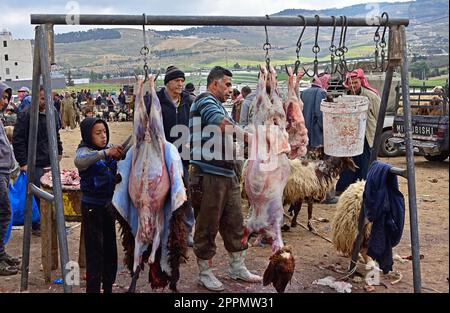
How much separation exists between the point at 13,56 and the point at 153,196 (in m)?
107

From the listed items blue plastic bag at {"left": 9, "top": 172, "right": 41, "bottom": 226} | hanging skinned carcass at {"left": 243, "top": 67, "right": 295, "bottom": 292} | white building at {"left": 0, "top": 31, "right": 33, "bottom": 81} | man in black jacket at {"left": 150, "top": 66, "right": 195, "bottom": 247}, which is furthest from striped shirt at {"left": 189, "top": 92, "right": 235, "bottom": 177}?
white building at {"left": 0, "top": 31, "right": 33, "bottom": 81}

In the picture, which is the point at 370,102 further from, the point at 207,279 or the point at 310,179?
the point at 207,279

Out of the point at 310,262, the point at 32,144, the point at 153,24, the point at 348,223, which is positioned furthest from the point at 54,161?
the point at 310,262

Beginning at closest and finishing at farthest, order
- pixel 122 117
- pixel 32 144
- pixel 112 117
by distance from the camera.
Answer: pixel 32 144
pixel 122 117
pixel 112 117

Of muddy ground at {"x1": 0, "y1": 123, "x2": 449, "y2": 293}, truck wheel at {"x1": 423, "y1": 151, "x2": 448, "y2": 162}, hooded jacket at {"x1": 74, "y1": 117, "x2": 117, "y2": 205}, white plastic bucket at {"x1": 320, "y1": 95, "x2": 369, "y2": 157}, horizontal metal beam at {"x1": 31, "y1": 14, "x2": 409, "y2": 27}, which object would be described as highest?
horizontal metal beam at {"x1": 31, "y1": 14, "x2": 409, "y2": 27}

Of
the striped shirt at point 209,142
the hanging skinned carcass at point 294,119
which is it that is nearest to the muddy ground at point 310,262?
the striped shirt at point 209,142

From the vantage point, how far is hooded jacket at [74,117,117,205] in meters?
4.38

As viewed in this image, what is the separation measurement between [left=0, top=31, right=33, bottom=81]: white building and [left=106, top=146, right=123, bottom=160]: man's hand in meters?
101

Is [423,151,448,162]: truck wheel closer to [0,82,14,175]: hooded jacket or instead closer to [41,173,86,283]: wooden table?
[41,173,86,283]: wooden table

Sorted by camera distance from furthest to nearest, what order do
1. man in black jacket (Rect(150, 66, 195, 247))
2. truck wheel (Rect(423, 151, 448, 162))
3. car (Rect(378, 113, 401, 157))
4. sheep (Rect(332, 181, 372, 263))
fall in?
car (Rect(378, 113, 401, 157))
truck wheel (Rect(423, 151, 448, 162))
man in black jacket (Rect(150, 66, 195, 247))
sheep (Rect(332, 181, 372, 263))

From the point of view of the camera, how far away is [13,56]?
99938mm

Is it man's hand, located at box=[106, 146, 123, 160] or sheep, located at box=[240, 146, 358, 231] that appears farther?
sheep, located at box=[240, 146, 358, 231]

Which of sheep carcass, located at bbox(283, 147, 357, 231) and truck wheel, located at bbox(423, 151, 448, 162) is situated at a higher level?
sheep carcass, located at bbox(283, 147, 357, 231)
